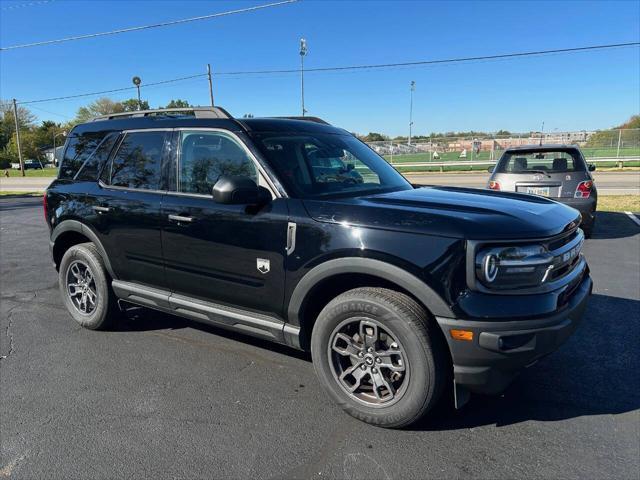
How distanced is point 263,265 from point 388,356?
1034mm

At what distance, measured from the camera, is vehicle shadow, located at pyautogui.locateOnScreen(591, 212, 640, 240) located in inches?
335

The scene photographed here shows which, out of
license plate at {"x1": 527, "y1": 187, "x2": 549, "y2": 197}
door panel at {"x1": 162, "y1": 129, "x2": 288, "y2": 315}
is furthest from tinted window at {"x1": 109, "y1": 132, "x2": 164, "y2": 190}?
license plate at {"x1": 527, "y1": 187, "x2": 549, "y2": 197}

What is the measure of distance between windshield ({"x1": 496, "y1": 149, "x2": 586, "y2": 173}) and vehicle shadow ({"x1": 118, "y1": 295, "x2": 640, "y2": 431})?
4.20 m

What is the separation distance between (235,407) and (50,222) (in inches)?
119

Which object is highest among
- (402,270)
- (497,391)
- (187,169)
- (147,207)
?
(187,169)

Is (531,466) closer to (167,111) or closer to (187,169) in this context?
(187,169)

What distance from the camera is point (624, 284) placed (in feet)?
18.3

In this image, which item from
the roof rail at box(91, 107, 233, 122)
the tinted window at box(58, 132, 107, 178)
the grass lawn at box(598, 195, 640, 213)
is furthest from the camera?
the grass lawn at box(598, 195, 640, 213)

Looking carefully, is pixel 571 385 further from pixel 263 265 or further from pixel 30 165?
pixel 30 165

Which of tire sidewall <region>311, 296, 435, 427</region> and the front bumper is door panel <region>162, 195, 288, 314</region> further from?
the front bumper

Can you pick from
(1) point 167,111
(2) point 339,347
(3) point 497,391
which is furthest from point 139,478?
(1) point 167,111

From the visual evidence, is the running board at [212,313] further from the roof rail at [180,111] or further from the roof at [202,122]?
the roof rail at [180,111]

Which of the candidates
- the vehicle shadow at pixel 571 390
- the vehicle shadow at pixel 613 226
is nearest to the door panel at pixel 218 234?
the vehicle shadow at pixel 571 390

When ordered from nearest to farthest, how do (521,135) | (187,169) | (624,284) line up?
(187,169)
(624,284)
(521,135)
